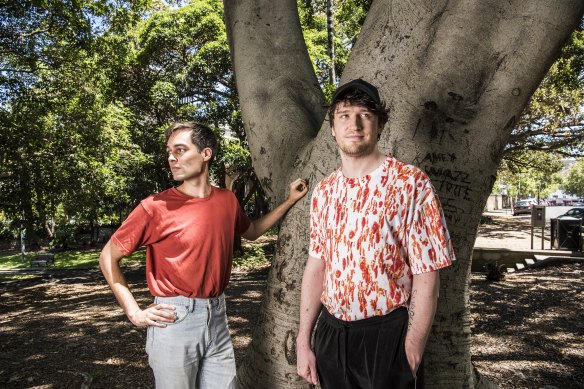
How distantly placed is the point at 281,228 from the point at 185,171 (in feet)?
2.46

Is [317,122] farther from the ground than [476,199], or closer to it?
farther from the ground

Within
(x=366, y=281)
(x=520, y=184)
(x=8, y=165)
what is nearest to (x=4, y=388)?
(x=366, y=281)

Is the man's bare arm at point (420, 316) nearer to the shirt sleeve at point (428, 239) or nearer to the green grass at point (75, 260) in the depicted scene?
the shirt sleeve at point (428, 239)

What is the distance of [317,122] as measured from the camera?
3473 mm

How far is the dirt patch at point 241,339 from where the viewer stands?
4289 millimetres

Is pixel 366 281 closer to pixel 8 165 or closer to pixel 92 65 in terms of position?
pixel 8 165

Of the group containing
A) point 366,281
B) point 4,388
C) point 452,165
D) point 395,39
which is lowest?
point 4,388

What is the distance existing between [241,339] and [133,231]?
3.38 metres

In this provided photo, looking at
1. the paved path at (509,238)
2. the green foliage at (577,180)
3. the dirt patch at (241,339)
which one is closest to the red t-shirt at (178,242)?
the dirt patch at (241,339)

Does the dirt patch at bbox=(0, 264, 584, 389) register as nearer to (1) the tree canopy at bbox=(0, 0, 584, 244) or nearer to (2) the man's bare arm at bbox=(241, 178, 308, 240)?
(2) the man's bare arm at bbox=(241, 178, 308, 240)

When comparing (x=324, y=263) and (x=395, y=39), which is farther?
(x=395, y=39)

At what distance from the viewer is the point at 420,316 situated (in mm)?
1700

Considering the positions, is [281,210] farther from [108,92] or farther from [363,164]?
[108,92]

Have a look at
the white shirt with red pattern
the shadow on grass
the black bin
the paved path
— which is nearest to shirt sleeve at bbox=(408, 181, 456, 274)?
the white shirt with red pattern
